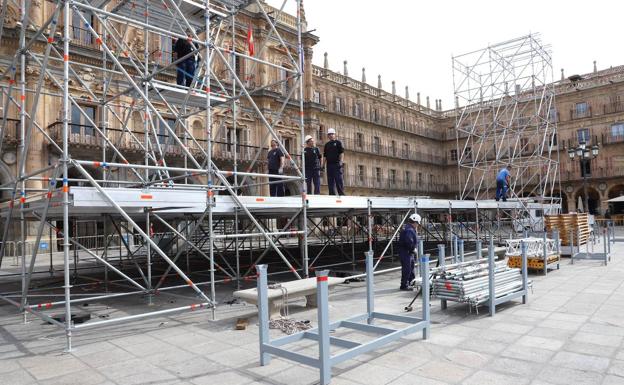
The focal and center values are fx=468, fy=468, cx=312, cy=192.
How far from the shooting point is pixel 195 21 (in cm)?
1008

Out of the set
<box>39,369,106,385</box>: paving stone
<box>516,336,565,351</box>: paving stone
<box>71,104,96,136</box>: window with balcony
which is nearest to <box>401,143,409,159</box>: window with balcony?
<box>71,104,96,136</box>: window with balcony

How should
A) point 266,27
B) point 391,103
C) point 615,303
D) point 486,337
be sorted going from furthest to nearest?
point 391,103, point 266,27, point 615,303, point 486,337

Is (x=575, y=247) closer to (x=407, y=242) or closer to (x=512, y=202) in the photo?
(x=512, y=202)

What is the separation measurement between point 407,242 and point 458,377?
13.6 ft

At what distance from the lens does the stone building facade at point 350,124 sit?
19.5 meters

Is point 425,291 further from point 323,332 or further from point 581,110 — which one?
point 581,110

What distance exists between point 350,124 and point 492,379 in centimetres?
3516

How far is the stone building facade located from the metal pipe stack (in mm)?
11706

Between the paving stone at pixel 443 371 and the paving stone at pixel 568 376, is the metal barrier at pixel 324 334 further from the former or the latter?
the paving stone at pixel 568 376

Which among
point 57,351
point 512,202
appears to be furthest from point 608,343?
point 512,202

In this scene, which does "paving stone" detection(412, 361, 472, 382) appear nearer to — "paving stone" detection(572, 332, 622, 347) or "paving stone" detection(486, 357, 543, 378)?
"paving stone" detection(486, 357, 543, 378)

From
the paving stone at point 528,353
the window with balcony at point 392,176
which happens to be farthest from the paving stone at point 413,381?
the window with balcony at point 392,176

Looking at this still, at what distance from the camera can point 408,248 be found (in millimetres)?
8156

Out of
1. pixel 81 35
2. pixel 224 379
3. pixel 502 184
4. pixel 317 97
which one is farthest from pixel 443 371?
pixel 317 97
